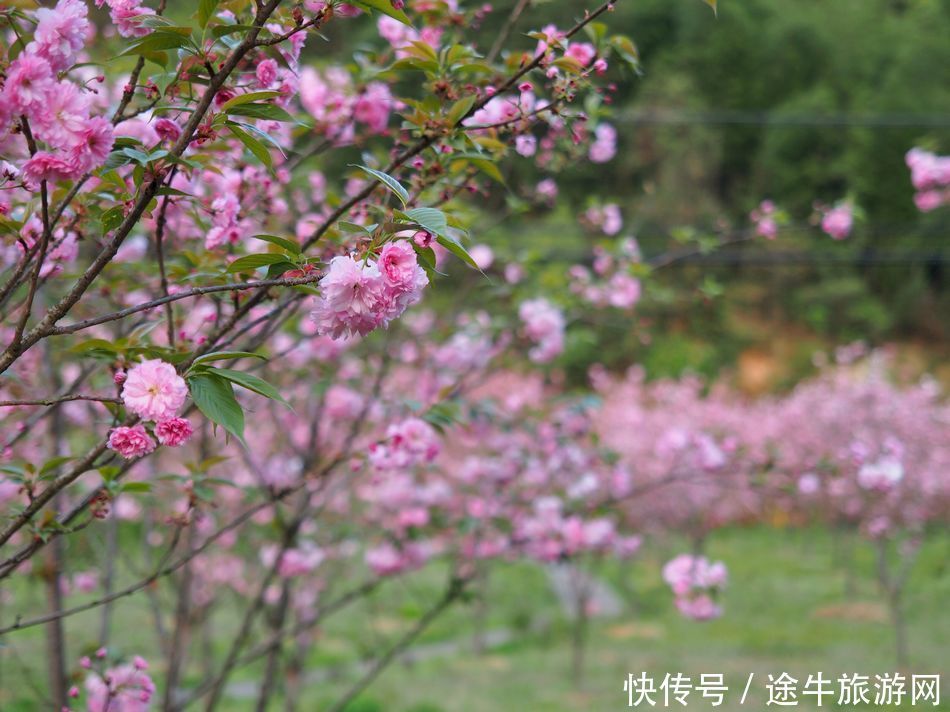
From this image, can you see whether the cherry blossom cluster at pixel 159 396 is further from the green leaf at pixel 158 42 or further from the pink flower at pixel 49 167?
the green leaf at pixel 158 42

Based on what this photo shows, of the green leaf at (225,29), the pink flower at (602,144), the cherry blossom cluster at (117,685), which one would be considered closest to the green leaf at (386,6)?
the green leaf at (225,29)

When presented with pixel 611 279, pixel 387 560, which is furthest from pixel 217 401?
pixel 387 560

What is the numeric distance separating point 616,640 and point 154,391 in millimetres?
6653

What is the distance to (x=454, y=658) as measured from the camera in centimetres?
681

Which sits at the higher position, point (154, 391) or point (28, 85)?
point (28, 85)

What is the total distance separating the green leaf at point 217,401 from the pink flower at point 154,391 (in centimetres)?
2

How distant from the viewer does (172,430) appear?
1.17 m

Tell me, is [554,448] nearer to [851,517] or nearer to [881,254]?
[851,517]

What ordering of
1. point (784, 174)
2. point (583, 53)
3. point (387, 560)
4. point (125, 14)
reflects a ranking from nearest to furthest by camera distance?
point (125, 14), point (583, 53), point (387, 560), point (784, 174)

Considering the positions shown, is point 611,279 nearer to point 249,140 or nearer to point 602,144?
point 602,144

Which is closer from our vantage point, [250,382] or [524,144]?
[250,382]

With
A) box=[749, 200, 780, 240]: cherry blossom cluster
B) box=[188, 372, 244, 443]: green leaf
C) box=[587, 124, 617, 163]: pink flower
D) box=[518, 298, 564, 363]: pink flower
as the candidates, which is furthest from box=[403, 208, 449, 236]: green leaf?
box=[518, 298, 564, 363]: pink flower

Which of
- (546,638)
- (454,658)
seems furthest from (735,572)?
(454,658)

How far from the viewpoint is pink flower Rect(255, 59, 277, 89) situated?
1.42 metres
